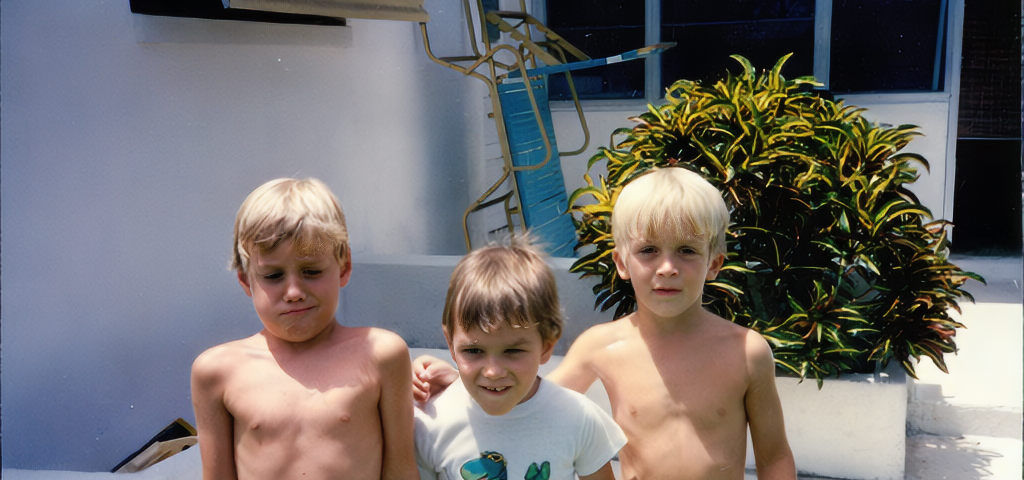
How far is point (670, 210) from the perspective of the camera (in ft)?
5.10

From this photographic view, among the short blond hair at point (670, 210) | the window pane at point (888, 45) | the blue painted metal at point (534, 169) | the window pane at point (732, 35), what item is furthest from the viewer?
the window pane at point (732, 35)

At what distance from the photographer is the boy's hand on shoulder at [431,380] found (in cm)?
154

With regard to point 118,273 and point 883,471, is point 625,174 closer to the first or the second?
point 883,471

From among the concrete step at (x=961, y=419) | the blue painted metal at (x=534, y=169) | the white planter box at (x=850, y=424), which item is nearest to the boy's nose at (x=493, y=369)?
the white planter box at (x=850, y=424)

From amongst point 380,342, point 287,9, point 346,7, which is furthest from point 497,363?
point 346,7

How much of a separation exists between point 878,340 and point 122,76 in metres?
2.30

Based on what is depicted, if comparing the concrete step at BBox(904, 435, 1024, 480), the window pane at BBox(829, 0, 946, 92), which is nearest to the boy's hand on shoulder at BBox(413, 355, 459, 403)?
the concrete step at BBox(904, 435, 1024, 480)

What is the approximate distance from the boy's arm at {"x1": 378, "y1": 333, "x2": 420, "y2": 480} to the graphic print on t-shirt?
0.10 metres

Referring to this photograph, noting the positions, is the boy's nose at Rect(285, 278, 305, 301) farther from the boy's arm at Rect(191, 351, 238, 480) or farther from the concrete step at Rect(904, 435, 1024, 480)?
the concrete step at Rect(904, 435, 1024, 480)

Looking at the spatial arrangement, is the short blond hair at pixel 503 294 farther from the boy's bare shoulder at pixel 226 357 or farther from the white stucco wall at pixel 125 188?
the white stucco wall at pixel 125 188

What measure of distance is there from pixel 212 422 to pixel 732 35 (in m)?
4.45

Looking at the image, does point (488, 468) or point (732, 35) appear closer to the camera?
point (488, 468)

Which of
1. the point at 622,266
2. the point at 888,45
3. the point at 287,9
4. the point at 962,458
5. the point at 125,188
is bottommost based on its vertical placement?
the point at 962,458

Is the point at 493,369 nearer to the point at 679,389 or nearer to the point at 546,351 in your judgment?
the point at 546,351
